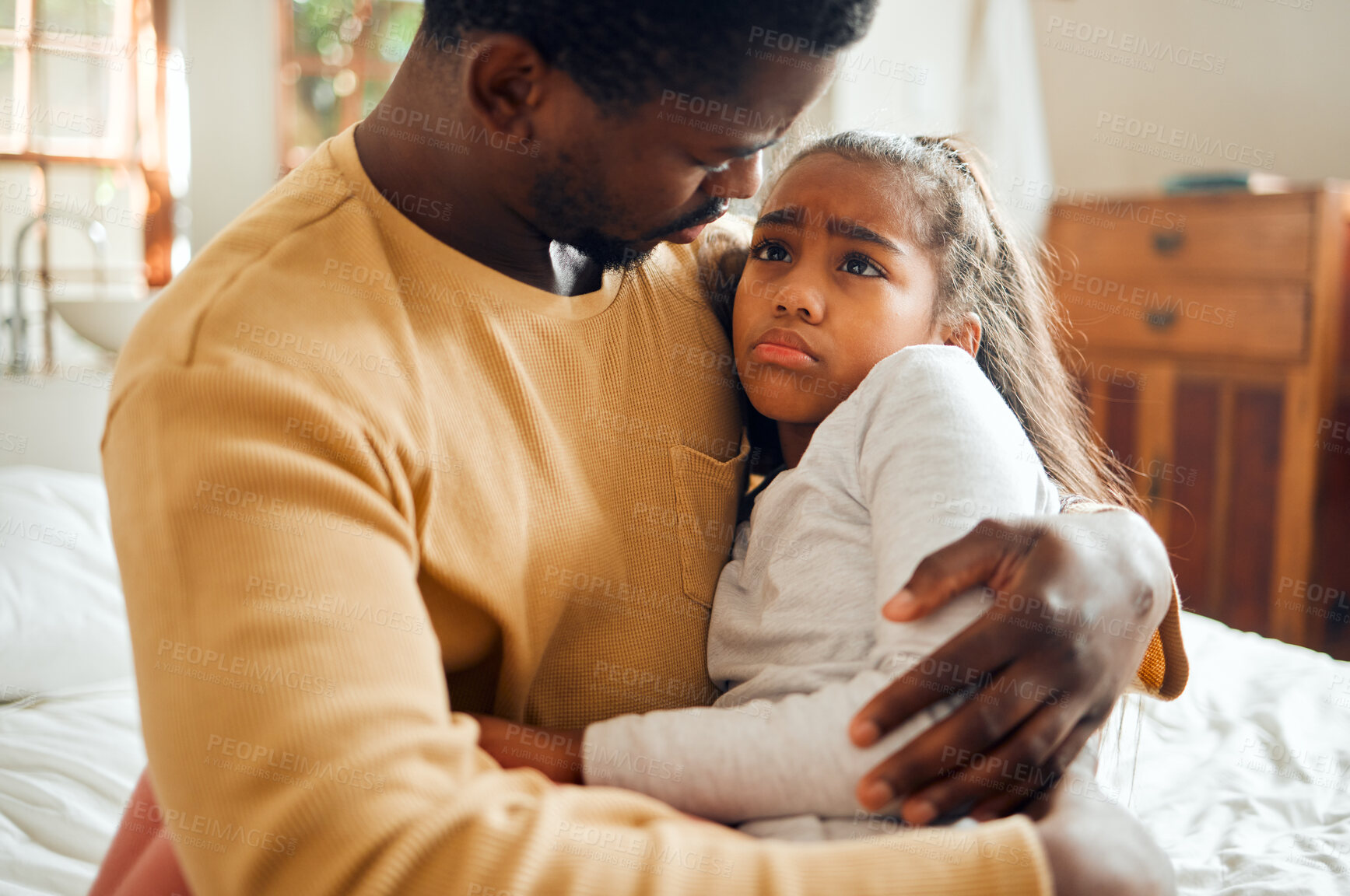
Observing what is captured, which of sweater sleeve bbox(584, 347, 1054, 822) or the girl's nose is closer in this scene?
sweater sleeve bbox(584, 347, 1054, 822)

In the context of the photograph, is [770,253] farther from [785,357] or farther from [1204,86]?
[1204,86]

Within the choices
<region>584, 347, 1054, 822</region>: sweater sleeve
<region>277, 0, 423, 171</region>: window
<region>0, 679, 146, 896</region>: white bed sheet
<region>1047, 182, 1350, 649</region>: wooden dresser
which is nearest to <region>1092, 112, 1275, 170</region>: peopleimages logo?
<region>1047, 182, 1350, 649</region>: wooden dresser

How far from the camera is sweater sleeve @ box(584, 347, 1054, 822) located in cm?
74

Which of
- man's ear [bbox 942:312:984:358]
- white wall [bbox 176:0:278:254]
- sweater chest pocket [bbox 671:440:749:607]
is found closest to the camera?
sweater chest pocket [bbox 671:440:749:607]

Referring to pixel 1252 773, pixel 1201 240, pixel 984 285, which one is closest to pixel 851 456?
pixel 984 285

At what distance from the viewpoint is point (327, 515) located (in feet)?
2.14

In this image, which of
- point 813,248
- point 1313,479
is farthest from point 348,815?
point 1313,479

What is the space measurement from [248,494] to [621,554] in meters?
0.37

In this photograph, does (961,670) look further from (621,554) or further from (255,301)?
(255,301)

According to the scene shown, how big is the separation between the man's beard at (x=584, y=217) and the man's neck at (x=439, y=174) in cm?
3

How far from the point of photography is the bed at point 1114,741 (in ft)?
3.73

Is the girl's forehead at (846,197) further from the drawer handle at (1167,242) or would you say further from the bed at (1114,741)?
the drawer handle at (1167,242)

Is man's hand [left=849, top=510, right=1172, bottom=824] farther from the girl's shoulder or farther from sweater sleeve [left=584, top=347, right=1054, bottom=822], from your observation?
the girl's shoulder

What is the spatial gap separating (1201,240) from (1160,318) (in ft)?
0.80
